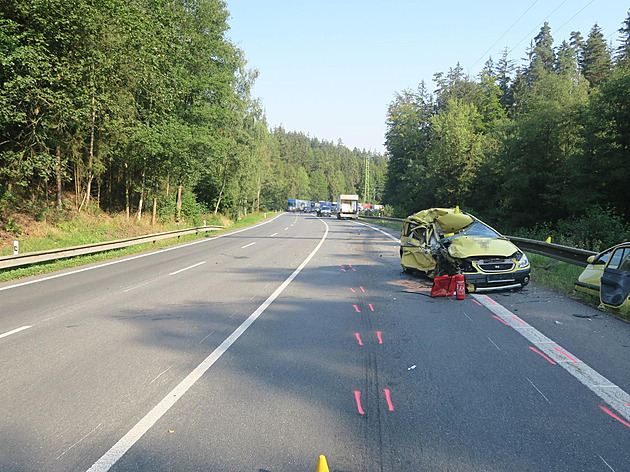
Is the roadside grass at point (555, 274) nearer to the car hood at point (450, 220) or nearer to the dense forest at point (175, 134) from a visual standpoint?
the car hood at point (450, 220)

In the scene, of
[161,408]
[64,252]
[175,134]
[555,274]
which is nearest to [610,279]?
[555,274]

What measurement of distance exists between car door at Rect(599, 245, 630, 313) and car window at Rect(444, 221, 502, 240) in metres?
2.94

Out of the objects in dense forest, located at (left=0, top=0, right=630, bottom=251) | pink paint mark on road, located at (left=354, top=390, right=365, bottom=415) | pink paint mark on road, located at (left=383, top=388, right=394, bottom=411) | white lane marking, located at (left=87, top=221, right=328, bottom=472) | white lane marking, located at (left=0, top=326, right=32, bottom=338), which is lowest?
white lane marking, located at (left=0, top=326, right=32, bottom=338)

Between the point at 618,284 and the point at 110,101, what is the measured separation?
20126 millimetres

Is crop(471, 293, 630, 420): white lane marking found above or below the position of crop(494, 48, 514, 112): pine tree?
below

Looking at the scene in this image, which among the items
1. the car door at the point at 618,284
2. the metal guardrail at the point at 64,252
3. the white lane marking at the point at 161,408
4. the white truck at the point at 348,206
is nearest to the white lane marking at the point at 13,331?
the white lane marking at the point at 161,408

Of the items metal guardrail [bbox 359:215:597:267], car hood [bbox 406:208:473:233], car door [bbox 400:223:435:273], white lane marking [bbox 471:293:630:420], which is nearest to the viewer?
white lane marking [bbox 471:293:630:420]

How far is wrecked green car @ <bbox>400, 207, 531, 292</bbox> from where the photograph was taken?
9008mm

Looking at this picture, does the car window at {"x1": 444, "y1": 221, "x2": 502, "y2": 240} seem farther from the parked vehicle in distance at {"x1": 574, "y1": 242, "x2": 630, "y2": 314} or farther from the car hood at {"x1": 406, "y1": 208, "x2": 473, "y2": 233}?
the parked vehicle in distance at {"x1": 574, "y1": 242, "x2": 630, "y2": 314}

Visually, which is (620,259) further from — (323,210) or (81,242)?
(323,210)

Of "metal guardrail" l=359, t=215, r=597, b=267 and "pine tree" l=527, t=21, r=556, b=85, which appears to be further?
"pine tree" l=527, t=21, r=556, b=85

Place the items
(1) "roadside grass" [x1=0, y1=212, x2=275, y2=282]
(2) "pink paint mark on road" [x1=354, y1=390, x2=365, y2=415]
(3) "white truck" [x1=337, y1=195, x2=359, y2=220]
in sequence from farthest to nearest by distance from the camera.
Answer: (3) "white truck" [x1=337, y1=195, x2=359, y2=220], (1) "roadside grass" [x1=0, y1=212, x2=275, y2=282], (2) "pink paint mark on road" [x1=354, y1=390, x2=365, y2=415]

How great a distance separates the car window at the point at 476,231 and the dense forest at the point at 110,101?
15143 millimetres

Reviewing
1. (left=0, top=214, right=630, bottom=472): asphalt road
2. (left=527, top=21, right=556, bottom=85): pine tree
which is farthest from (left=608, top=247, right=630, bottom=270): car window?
(left=527, top=21, right=556, bottom=85): pine tree
